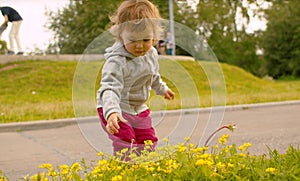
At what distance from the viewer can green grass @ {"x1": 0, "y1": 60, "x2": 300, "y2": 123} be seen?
129 inches

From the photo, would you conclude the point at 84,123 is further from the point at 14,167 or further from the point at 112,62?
the point at 14,167

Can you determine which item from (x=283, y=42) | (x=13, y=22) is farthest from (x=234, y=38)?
(x=13, y=22)

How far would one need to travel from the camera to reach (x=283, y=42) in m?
43.2

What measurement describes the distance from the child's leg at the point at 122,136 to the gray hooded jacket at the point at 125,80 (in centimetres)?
11

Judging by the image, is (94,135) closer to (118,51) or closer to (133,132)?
(133,132)

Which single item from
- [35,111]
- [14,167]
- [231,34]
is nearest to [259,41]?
[231,34]

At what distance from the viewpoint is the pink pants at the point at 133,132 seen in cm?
325

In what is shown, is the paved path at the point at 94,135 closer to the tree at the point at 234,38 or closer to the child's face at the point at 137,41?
the child's face at the point at 137,41

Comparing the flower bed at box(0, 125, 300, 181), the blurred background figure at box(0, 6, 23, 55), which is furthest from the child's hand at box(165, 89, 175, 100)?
the blurred background figure at box(0, 6, 23, 55)

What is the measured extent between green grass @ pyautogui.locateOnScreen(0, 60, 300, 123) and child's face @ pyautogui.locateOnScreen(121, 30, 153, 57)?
25 cm

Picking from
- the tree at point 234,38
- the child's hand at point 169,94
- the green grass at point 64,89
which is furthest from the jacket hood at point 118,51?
the tree at point 234,38

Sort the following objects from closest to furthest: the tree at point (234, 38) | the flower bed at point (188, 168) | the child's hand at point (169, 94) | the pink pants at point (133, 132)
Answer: the flower bed at point (188, 168)
the pink pants at point (133, 132)
the child's hand at point (169, 94)
the tree at point (234, 38)

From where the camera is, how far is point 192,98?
3.40m

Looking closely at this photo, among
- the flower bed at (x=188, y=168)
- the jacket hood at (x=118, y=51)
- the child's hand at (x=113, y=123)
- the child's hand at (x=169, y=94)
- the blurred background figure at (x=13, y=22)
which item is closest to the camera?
the flower bed at (x=188, y=168)
